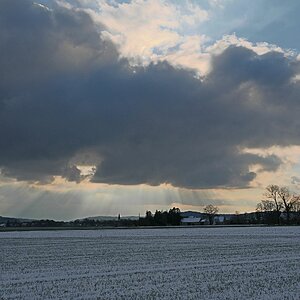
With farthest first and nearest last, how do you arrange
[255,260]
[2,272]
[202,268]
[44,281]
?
1. [255,260]
2. [202,268]
3. [2,272]
4. [44,281]

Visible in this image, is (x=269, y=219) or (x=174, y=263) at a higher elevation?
(x=269, y=219)

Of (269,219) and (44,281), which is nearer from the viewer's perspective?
(44,281)

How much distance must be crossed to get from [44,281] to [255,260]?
16.4 m

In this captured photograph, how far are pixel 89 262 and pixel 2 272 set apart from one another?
7109mm

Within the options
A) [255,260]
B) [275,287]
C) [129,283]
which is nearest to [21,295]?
[129,283]

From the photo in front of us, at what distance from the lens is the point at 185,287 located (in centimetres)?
2131

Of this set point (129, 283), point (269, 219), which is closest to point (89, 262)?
point (129, 283)

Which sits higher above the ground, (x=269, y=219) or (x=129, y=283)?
(x=269, y=219)

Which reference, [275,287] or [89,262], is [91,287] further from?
[89,262]

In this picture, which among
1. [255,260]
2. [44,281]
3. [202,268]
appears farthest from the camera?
[255,260]

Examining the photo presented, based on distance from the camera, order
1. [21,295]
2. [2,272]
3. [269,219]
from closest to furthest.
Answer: [21,295] < [2,272] < [269,219]

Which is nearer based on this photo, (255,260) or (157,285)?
(157,285)

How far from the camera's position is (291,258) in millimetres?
35562

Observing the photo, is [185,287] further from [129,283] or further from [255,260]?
[255,260]
